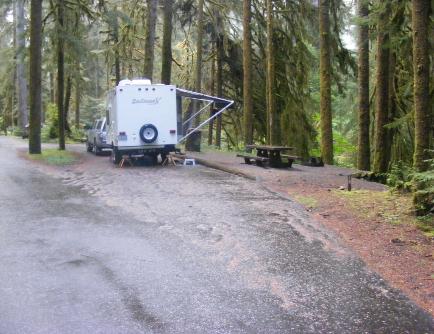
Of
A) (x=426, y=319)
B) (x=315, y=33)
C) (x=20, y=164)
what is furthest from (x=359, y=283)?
(x=315, y=33)

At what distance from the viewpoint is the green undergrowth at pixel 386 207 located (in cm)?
928

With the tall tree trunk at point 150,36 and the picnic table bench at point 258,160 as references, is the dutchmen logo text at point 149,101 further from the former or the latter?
the tall tree trunk at point 150,36

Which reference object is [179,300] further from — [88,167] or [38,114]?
[38,114]

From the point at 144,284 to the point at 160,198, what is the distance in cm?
582

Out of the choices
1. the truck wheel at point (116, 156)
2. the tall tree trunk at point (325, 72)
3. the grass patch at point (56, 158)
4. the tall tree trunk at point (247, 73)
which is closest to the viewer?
the truck wheel at point (116, 156)

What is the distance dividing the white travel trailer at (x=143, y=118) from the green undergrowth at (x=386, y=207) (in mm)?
7689

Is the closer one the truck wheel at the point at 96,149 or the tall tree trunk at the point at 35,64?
the tall tree trunk at the point at 35,64

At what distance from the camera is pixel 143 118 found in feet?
59.9

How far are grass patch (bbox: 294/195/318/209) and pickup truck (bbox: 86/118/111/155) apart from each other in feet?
42.3

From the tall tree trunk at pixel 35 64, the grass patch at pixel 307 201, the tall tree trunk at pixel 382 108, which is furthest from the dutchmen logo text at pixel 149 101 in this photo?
the grass patch at pixel 307 201

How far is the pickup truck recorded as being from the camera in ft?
77.1

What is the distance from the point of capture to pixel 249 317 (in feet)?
17.6

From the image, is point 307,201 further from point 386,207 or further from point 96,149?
point 96,149

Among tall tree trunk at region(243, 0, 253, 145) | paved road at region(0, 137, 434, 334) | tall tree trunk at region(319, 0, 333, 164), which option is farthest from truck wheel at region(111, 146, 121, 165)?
tall tree trunk at region(319, 0, 333, 164)
